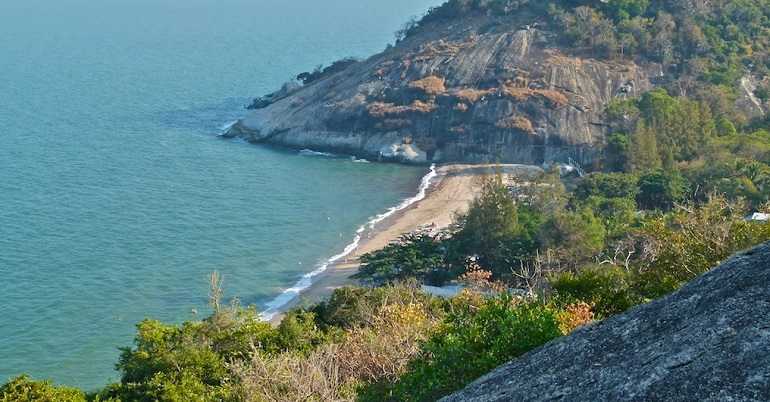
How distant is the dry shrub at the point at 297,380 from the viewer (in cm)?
1794

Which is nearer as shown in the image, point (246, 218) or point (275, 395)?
point (275, 395)

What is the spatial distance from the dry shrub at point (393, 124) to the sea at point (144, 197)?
4134 mm

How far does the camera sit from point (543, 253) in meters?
39.8

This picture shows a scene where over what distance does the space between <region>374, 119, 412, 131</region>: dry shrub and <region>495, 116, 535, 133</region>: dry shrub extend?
7.72 metres

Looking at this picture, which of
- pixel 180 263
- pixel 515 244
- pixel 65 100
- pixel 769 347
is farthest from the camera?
pixel 65 100

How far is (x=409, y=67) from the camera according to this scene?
78.7 metres

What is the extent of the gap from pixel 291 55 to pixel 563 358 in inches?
4280

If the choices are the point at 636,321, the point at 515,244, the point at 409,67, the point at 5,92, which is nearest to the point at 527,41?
the point at 409,67

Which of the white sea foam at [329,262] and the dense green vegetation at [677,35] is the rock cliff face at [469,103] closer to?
the dense green vegetation at [677,35]

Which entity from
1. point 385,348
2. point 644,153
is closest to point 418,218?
point 644,153

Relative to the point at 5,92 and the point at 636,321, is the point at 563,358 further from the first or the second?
the point at 5,92

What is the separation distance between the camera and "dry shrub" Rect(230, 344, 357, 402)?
17.9 metres

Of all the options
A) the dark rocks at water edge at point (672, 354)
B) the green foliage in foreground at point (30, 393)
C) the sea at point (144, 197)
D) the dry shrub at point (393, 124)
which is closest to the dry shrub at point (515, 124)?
the dry shrub at point (393, 124)

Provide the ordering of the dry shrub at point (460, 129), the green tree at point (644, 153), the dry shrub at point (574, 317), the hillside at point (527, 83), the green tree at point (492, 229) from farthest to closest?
the dry shrub at point (460, 129) < the hillside at point (527, 83) < the green tree at point (644, 153) < the green tree at point (492, 229) < the dry shrub at point (574, 317)
